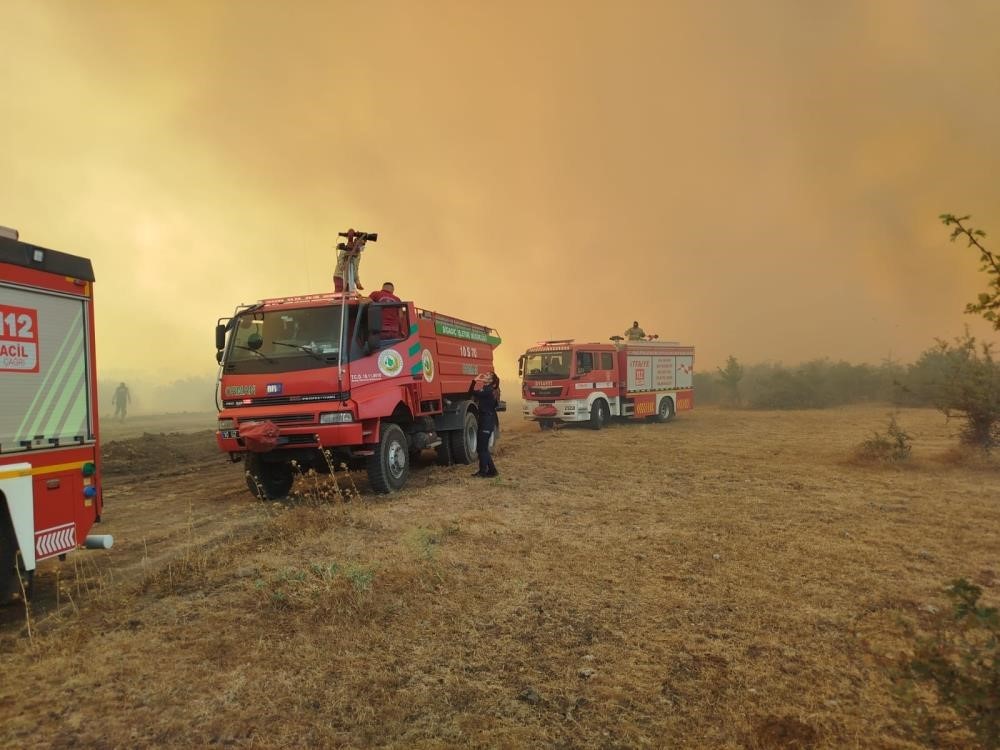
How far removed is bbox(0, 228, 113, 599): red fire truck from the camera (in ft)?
15.5

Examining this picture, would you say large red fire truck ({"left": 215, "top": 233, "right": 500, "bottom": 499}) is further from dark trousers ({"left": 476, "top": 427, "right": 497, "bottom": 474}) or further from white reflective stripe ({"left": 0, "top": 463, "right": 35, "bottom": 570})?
white reflective stripe ({"left": 0, "top": 463, "right": 35, "bottom": 570})

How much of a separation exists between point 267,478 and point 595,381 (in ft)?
41.9

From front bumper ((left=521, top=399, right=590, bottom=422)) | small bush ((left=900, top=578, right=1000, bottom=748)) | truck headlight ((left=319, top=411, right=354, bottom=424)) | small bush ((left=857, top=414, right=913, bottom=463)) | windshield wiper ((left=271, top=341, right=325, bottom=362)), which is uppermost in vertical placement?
windshield wiper ((left=271, top=341, right=325, bottom=362))

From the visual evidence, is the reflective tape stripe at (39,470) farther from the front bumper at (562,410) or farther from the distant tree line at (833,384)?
the distant tree line at (833,384)

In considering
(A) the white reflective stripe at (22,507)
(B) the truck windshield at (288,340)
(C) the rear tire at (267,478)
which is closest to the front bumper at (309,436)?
(C) the rear tire at (267,478)

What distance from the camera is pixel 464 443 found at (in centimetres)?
1269

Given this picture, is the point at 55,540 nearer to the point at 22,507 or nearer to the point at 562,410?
the point at 22,507

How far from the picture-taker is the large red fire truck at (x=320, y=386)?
27.4ft

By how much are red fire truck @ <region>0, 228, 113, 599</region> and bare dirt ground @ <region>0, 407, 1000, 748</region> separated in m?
0.68

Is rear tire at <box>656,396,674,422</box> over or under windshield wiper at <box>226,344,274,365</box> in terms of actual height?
under

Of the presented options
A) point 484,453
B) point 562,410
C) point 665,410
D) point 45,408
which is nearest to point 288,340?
point 45,408

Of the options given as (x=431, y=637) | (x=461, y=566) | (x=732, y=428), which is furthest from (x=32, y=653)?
(x=732, y=428)

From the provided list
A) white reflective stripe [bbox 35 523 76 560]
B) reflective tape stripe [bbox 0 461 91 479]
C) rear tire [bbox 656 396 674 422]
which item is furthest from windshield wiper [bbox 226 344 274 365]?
rear tire [bbox 656 396 674 422]

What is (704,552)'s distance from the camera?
6176mm
